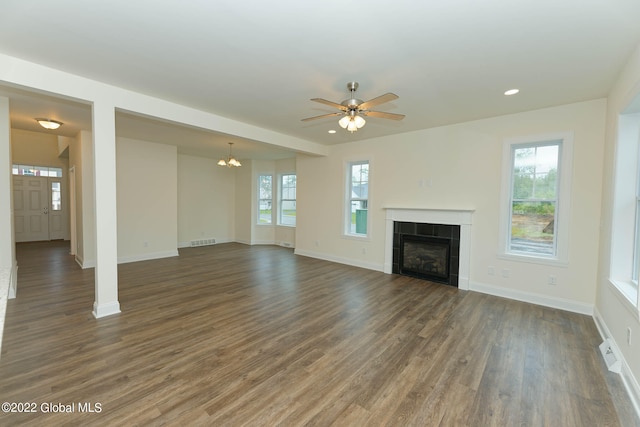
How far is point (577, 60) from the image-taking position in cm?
253

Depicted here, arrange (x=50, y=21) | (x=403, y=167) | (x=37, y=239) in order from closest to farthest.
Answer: (x=50, y=21) → (x=403, y=167) → (x=37, y=239)

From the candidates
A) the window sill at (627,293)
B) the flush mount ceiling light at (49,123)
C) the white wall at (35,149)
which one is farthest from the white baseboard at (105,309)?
the white wall at (35,149)

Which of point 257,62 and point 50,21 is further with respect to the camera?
point 257,62

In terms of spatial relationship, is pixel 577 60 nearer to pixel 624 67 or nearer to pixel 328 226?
pixel 624 67

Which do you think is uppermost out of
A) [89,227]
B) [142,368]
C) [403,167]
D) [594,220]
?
[403,167]

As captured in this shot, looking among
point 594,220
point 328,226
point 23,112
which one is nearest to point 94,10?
point 23,112

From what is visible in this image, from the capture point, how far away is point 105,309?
3.19m

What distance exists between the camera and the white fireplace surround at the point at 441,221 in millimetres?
4465

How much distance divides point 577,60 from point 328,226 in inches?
189

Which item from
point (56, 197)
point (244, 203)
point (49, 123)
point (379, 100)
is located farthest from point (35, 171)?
point (379, 100)

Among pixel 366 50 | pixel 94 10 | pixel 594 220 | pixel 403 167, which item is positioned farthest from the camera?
pixel 403 167

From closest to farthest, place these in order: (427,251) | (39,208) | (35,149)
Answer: (427,251) → (35,149) → (39,208)

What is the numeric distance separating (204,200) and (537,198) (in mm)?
7951

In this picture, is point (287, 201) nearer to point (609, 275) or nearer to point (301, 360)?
point (301, 360)
